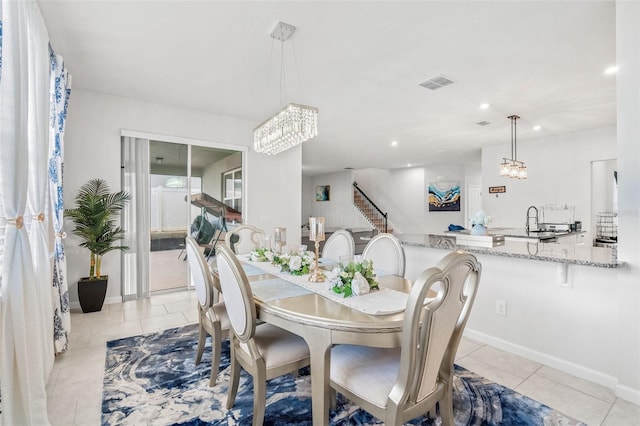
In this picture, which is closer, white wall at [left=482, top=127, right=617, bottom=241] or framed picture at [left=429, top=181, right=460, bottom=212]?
white wall at [left=482, top=127, right=617, bottom=241]

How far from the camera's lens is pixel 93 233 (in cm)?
354

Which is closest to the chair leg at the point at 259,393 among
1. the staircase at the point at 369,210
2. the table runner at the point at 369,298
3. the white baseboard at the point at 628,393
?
the table runner at the point at 369,298

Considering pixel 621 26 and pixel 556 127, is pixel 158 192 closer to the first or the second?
pixel 621 26

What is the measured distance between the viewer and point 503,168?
4809 mm

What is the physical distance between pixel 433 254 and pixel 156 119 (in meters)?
4.07

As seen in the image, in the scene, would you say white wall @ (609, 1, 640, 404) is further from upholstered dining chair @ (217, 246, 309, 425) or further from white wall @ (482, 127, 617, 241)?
white wall @ (482, 127, 617, 241)

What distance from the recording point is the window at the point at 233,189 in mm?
5070

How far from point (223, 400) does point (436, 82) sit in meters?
3.73

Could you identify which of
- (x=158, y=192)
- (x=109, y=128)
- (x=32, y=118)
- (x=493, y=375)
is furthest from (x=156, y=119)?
(x=493, y=375)

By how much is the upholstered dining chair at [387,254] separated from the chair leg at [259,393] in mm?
1239

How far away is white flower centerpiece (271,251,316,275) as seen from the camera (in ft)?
7.28

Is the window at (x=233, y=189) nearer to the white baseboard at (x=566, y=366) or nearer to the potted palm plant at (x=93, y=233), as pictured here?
the potted palm plant at (x=93, y=233)

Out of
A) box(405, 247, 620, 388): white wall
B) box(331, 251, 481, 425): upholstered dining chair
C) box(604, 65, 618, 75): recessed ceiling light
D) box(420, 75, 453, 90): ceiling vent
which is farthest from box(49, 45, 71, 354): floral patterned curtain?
box(604, 65, 618, 75): recessed ceiling light

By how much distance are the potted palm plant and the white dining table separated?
2930 millimetres
